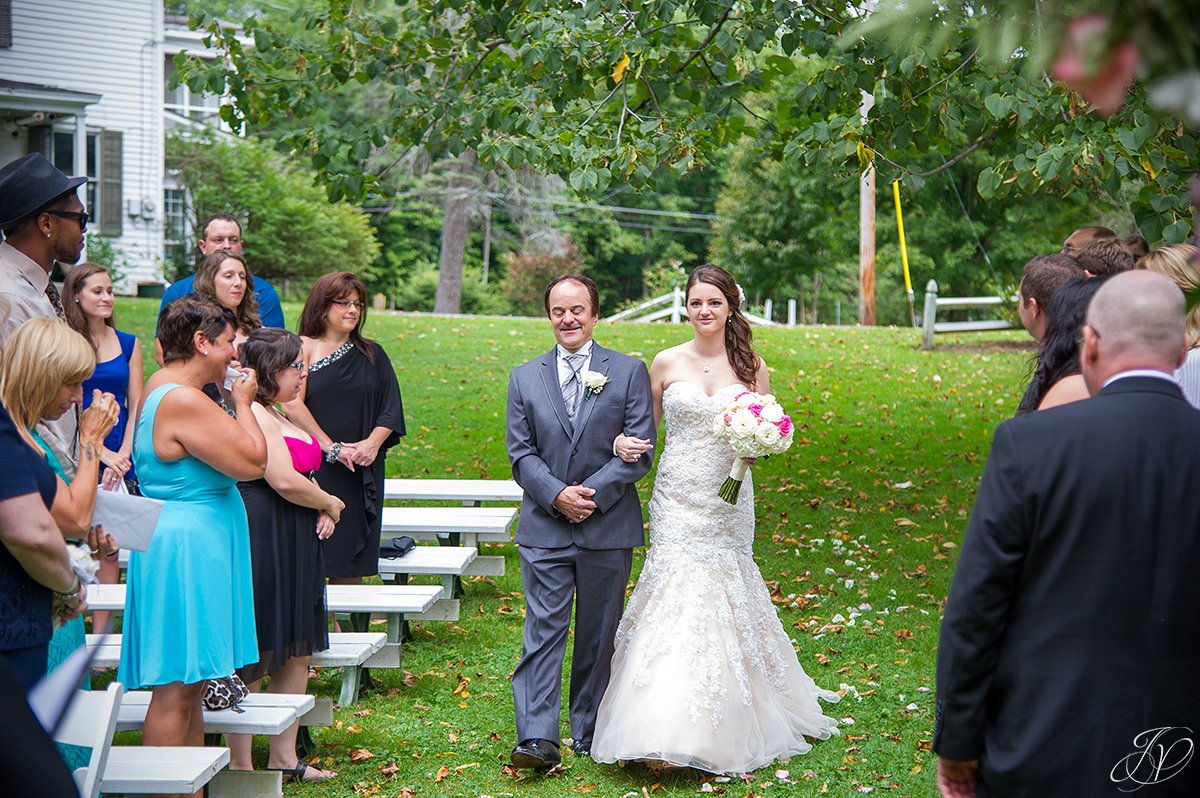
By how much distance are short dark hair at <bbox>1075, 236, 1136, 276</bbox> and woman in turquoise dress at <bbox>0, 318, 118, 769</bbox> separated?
4139 mm

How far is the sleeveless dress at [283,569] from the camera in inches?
221

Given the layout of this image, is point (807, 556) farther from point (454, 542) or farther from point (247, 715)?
point (247, 715)

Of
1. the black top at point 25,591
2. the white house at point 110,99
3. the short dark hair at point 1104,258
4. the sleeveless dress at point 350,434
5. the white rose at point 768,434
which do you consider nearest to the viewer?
the black top at point 25,591

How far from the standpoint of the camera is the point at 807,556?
10.3 metres

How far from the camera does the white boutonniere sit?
6.16 m

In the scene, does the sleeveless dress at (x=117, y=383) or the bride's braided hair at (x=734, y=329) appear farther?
the sleeveless dress at (x=117, y=383)

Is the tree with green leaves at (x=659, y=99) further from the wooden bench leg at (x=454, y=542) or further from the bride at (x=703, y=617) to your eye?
the wooden bench leg at (x=454, y=542)

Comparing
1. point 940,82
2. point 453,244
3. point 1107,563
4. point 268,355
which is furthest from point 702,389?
point 453,244

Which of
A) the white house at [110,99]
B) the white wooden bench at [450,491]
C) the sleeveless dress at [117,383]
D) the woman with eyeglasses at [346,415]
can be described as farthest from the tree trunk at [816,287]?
the sleeveless dress at [117,383]

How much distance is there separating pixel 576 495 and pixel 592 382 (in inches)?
22.7

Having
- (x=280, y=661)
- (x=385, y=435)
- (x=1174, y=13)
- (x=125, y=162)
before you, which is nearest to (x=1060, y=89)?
(x=385, y=435)

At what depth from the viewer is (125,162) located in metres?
29.2

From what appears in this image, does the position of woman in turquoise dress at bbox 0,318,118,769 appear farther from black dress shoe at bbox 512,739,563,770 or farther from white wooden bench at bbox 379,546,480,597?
white wooden bench at bbox 379,546,480,597

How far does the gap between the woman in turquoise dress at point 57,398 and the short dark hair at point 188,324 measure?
0.73 meters
